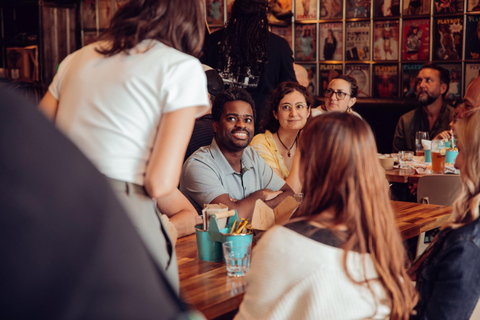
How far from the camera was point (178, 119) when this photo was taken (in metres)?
1.30

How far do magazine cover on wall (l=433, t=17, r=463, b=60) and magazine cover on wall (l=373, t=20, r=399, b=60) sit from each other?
1.53ft

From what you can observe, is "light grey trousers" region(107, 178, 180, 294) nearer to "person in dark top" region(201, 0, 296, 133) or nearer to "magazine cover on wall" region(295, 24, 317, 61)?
"person in dark top" region(201, 0, 296, 133)

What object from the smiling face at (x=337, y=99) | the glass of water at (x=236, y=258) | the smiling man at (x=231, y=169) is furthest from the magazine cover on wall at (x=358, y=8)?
the glass of water at (x=236, y=258)

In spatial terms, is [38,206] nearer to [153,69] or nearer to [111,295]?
[111,295]

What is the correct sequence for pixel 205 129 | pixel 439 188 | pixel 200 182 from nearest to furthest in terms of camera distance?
pixel 200 182 → pixel 205 129 → pixel 439 188

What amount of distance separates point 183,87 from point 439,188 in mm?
2676

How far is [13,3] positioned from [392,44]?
5751 mm

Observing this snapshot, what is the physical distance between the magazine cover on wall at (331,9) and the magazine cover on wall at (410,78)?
105 centimetres

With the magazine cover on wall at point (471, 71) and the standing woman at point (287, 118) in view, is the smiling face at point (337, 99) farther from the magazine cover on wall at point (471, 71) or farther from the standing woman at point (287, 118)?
the magazine cover on wall at point (471, 71)

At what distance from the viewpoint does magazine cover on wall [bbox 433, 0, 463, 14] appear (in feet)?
21.3

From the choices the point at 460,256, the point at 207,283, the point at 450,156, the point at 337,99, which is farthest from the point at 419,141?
the point at 207,283

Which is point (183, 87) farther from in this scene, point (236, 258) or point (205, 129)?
point (205, 129)

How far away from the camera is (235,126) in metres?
3.08

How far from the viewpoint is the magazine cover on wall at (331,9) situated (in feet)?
23.5
